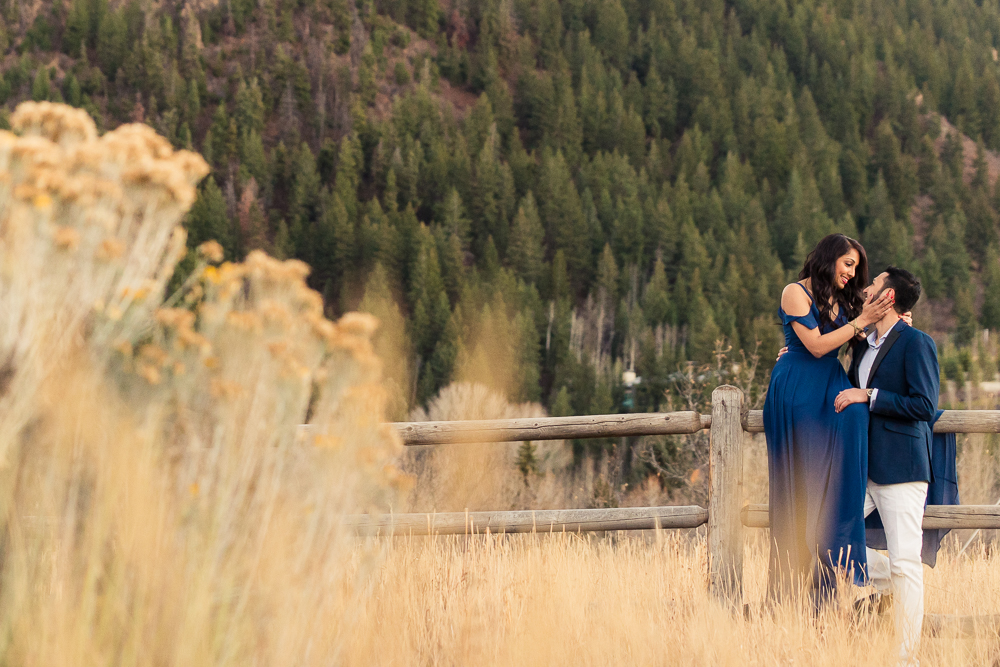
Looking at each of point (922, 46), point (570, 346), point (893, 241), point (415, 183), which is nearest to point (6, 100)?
point (415, 183)

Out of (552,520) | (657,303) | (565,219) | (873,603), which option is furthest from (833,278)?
(565,219)

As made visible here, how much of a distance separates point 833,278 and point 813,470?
0.67 metres

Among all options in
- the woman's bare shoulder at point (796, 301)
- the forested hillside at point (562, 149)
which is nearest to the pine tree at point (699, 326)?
the forested hillside at point (562, 149)

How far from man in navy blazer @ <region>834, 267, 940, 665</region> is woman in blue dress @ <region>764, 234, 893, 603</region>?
0.07 metres

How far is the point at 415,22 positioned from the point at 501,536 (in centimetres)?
11949

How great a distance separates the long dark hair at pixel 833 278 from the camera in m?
3.17

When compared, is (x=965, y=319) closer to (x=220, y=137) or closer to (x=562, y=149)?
(x=562, y=149)

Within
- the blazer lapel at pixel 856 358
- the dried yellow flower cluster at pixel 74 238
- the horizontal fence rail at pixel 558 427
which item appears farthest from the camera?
the horizontal fence rail at pixel 558 427

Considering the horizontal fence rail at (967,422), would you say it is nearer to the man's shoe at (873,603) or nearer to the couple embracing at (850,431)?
the couple embracing at (850,431)

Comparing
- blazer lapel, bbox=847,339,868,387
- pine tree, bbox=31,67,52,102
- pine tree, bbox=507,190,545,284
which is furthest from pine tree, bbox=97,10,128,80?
blazer lapel, bbox=847,339,868,387

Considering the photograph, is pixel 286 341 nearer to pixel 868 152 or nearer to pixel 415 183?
pixel 415 183

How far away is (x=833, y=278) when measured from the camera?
10.4ft

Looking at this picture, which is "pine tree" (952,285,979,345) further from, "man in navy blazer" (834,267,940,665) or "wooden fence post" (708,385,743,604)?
"man in navy blazer" (834,267,940,665)

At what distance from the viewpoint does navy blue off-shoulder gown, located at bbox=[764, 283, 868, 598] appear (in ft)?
10.1
